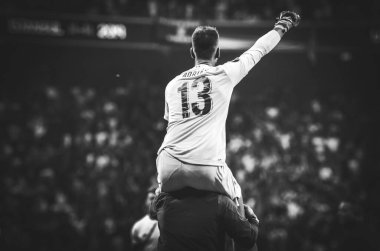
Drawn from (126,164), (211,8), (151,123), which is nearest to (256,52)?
(126,164)

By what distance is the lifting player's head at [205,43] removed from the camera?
9.70ft

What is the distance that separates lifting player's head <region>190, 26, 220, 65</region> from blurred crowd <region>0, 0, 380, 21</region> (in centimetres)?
1148

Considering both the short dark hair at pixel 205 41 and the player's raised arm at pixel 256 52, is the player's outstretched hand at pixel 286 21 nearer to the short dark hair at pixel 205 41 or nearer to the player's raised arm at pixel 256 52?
the player's raised arm at pixel 256 52

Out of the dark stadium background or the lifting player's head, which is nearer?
the lifting player's head

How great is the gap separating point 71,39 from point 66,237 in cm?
654

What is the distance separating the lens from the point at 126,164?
11.4 meters

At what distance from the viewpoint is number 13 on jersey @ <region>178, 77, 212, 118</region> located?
2.85 metres

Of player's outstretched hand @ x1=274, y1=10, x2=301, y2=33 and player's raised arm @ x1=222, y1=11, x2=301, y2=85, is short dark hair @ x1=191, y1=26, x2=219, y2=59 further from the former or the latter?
player's outstretched hand @ x1=274, y1=10, x2=301, y2=33

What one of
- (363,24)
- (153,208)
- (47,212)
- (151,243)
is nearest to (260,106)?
(363,24)

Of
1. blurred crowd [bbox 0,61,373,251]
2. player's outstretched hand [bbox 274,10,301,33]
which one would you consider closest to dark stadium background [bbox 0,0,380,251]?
blurred crowd [bbox 0,61,373,251]

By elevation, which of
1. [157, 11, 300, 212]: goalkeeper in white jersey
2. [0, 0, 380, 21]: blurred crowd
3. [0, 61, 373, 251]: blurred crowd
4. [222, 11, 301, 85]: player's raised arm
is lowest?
[0, 61, 373, 251]: blurred crowd

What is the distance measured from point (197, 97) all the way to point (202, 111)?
3.6 inches

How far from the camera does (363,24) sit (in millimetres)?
14375

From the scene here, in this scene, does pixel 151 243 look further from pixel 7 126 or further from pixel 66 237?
pixel 7 126
